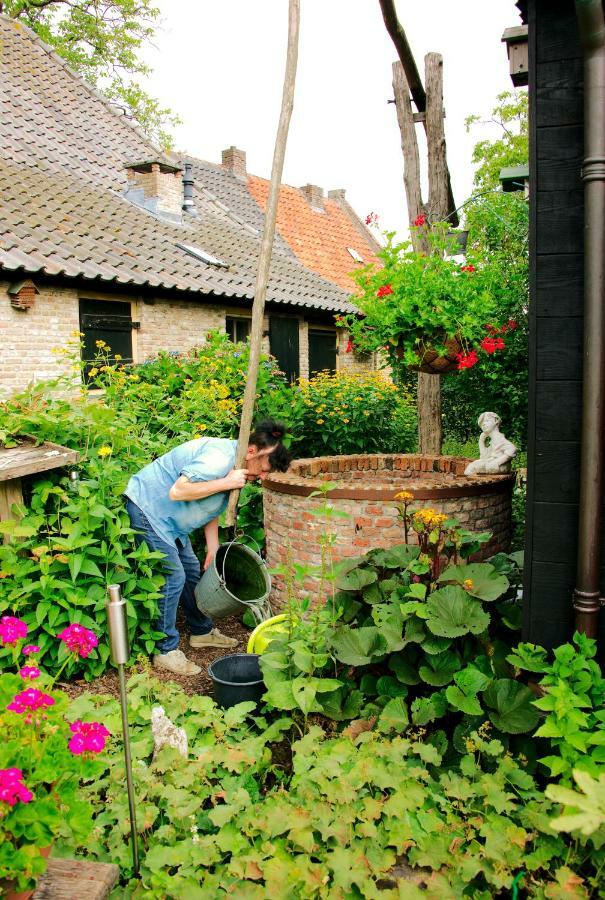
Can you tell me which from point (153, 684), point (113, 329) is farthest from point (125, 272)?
point (153, 684)

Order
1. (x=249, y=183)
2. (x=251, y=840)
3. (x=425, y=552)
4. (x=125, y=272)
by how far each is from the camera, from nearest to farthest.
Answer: (x=251, y=840), (x=425, y=552), (x=125, y=272), (x=249, y=183)

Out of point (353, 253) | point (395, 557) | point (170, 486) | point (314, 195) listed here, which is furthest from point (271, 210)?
point (314, 195)

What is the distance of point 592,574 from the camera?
8.42 feet

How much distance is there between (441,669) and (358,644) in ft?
1.26

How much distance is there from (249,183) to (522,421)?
15.3 metres

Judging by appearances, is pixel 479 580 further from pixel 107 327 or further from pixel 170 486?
pixel 107 327

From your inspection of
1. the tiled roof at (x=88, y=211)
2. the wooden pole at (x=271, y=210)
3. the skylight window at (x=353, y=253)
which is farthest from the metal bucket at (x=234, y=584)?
the skylight window at (x=353, y=253)

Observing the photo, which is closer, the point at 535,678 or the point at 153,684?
the point at 535,678

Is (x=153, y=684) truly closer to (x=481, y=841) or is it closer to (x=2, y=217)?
(x=481, y=841)

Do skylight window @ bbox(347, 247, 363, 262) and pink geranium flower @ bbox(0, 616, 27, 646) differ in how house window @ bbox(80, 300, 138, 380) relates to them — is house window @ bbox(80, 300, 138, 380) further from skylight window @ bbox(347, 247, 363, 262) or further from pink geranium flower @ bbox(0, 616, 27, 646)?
skylight window @ bbox(347, 247, 363, 262)

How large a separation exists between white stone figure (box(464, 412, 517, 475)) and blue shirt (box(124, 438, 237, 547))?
1861 mm

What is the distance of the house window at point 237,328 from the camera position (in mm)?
13010

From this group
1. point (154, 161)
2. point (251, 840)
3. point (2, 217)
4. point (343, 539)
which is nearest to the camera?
point (251, 840)

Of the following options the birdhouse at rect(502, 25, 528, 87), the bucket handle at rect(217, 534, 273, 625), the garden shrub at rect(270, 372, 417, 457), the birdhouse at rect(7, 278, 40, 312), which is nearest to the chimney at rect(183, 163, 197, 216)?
the birdhouse at rect(7, 278, 40, 312)
